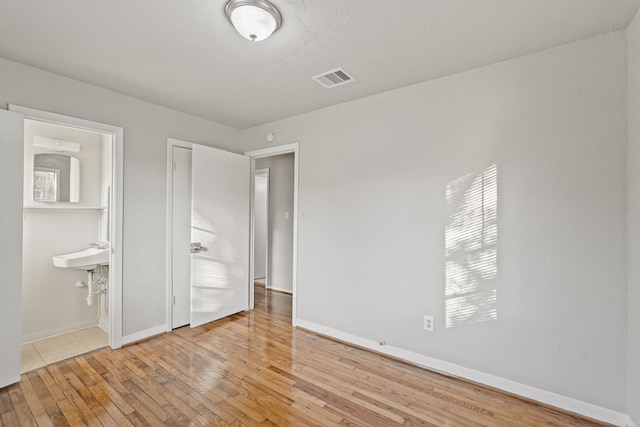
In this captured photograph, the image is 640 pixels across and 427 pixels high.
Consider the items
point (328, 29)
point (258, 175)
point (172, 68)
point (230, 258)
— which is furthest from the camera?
point (258, 175)

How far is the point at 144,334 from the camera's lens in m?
3.06

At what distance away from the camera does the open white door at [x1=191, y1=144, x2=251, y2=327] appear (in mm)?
3383

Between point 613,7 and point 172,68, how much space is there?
2.97 m

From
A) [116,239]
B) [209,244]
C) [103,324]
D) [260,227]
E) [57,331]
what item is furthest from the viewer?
[260,227]

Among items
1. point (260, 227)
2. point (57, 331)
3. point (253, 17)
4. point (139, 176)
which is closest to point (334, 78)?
point (253, 17)

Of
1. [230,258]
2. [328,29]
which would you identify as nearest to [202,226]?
[230,258]

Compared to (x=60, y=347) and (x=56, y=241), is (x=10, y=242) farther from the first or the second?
(x=60, y=347)

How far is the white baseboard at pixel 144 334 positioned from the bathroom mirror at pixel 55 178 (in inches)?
66.3

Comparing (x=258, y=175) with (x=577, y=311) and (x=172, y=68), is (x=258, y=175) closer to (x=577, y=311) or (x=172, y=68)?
(x=172, y=68)

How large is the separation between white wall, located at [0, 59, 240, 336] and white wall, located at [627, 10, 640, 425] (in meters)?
3.90

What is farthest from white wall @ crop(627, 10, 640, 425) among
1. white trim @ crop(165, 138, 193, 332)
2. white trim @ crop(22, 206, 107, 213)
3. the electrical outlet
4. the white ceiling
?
white trim @ crop(22, 206, 107, 213)

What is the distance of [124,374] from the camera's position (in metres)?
2.38

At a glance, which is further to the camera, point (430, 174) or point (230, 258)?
point (230, 258)

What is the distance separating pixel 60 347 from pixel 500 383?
400cm
